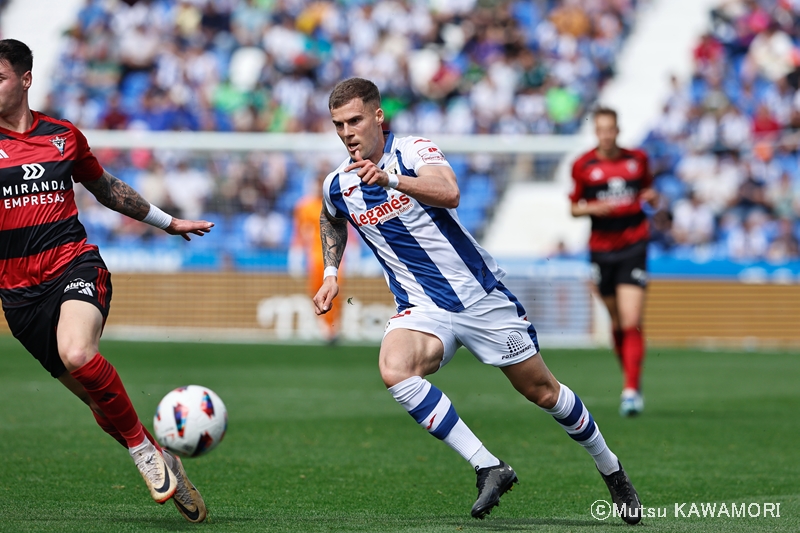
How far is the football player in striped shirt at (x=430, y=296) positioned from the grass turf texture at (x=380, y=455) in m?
0.53

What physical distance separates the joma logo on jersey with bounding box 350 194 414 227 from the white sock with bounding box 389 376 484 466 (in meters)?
0.88

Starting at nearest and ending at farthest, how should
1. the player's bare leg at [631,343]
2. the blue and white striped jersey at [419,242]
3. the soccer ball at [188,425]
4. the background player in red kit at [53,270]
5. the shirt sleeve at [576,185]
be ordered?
the background player in red kit at [53,270]
the blue and white striped jersey at [419,242]
the soccer ball at [188,425]
the player's bare leg at [631,343]
the shirt sleeve at [576,185]

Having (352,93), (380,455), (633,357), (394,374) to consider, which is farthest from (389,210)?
(633,357)

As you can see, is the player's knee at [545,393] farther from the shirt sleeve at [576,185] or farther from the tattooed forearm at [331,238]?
the shirt sleeve at [576,185]

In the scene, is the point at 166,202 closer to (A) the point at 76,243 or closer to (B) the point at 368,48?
(B) the point at 368,48

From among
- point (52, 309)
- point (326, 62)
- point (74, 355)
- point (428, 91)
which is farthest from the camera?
point (326, 62)

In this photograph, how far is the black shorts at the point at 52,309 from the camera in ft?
18.8

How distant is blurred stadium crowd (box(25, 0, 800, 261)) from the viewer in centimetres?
2083

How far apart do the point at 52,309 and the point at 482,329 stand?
7.09 feet

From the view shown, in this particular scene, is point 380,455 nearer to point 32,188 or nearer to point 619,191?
point 32,188

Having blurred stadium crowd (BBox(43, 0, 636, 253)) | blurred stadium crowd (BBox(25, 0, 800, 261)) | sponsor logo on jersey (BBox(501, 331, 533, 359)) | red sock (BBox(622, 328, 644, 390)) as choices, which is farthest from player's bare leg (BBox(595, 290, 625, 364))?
blurred stadium crowd (BBox(43, 0, 636, 253))

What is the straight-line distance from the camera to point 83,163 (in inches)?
240

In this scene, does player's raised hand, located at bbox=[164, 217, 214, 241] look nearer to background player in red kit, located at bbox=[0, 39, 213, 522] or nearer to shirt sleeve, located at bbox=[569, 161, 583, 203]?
background player in red kit, located at bbox=[0, 39, 213, 522]

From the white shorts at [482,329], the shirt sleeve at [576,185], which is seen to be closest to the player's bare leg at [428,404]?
the white shorts at [482,329]
